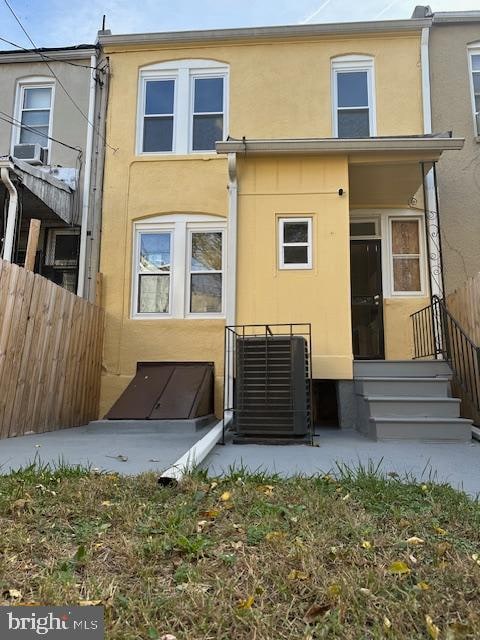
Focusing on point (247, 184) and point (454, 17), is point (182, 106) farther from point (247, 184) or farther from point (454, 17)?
point (454, 17)

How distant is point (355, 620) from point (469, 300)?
16.5 ft

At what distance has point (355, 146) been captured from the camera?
247 inches

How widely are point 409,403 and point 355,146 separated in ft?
11.1

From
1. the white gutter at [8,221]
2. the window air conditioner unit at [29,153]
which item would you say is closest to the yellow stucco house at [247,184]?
the window air conditioner unit at [29,153]

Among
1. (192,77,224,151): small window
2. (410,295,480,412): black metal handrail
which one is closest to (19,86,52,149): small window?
(192,77,224,151): small window

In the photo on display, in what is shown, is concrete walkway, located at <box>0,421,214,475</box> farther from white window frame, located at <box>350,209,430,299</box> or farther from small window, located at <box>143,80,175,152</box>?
small window, located at <box>143,80,175,152</box>

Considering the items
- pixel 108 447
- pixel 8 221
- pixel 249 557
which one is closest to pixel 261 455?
pixel 108 447

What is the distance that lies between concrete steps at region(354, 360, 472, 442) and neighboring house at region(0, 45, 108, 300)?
4517 millimetres

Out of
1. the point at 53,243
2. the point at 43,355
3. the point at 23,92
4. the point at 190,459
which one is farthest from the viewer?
the point at 23,92

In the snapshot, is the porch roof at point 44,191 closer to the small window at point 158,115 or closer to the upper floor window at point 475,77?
the small window at point 158,115

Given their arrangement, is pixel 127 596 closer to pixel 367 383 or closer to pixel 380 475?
pixel 380 475

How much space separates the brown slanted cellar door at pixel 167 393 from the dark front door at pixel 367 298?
2442 millimetres

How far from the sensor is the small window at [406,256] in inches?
297

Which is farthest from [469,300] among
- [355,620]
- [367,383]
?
[355,620]
